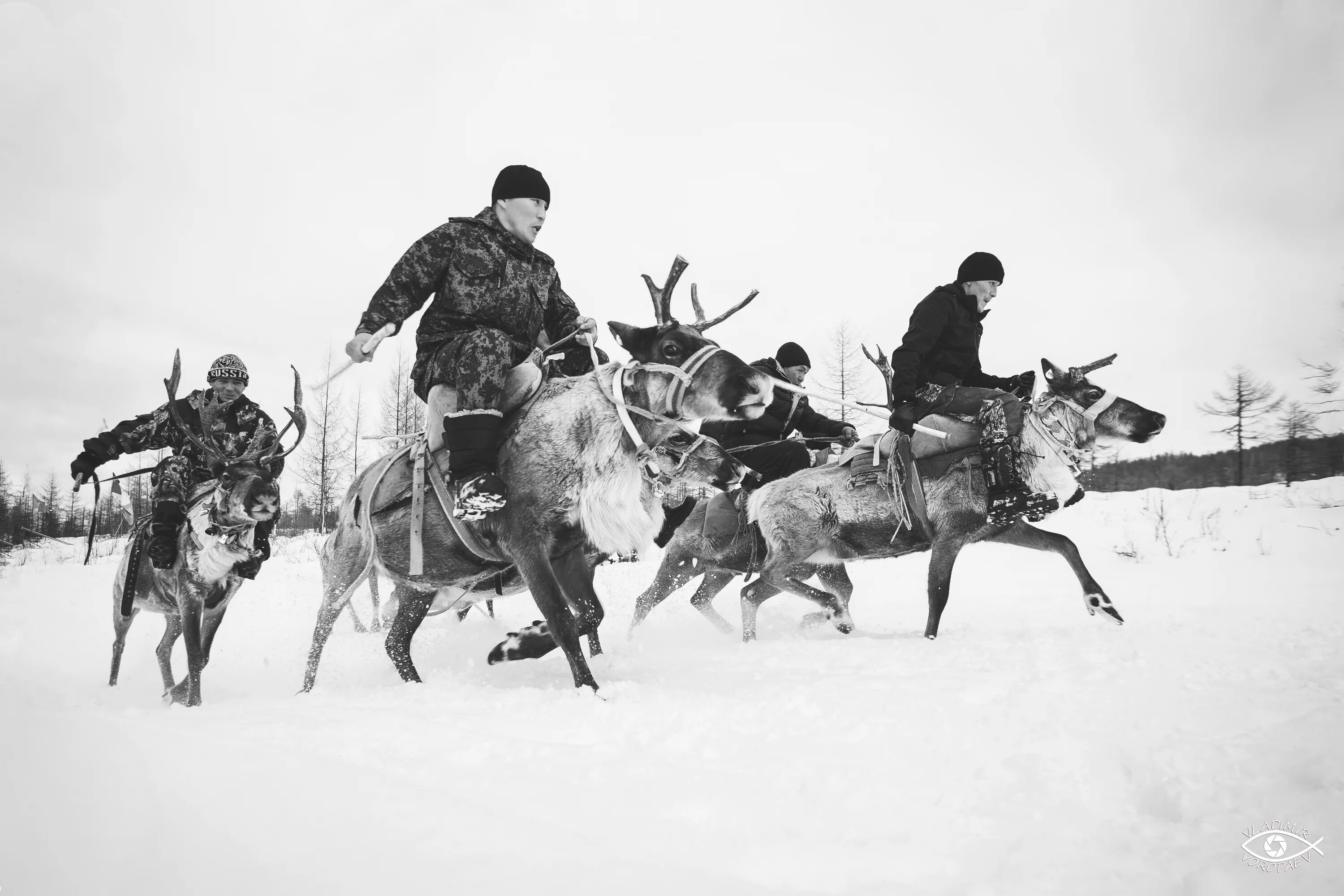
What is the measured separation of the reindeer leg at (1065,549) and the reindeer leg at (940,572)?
17.8 inches

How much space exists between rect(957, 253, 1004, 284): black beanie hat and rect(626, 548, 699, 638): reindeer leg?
12.3 feet

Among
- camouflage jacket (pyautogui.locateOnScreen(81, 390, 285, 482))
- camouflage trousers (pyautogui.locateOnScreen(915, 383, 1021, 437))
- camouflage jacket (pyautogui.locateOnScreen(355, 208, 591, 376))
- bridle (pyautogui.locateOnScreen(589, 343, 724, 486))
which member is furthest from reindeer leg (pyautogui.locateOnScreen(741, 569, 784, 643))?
camouflage jacket (pyautogui.locateOnScreen(81, 390, 285, 482))

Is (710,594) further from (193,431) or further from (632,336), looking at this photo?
(193,431)

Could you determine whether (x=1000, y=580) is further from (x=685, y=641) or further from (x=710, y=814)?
(x=710, y=814)

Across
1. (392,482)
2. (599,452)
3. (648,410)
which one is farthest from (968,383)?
(392,482)

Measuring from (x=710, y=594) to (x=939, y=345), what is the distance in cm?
329

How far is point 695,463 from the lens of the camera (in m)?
4.17

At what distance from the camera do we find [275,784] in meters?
1.76

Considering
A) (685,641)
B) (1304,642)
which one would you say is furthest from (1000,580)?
(1304,642)

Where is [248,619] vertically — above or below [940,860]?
below

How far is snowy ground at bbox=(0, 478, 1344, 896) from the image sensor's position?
1.40 metres

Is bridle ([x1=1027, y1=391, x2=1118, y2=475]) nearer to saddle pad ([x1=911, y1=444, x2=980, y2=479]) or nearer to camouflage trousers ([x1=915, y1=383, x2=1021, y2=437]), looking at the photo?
camouflage trousers ([x1=915, y1=383, x2=1021, y2=437])

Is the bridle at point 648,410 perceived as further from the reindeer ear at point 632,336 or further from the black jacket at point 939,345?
the black jacket at point 939,345

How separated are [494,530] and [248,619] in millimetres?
8983
